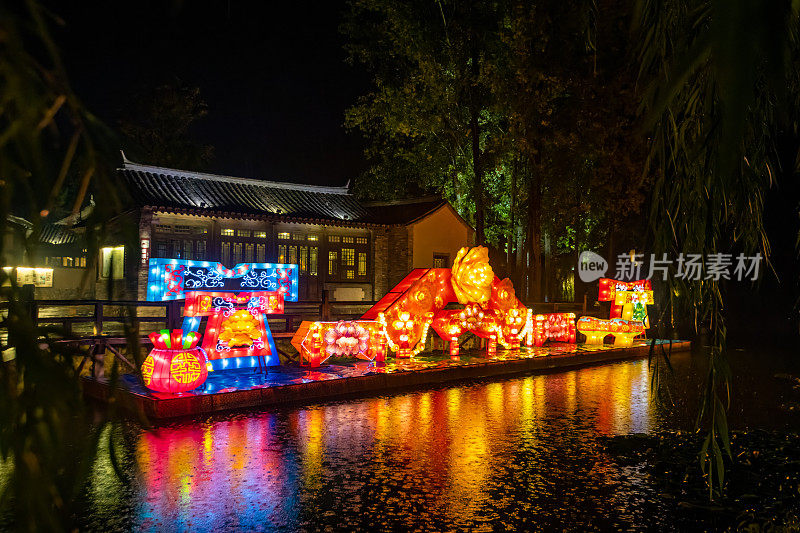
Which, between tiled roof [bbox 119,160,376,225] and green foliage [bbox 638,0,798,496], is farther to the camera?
tiled roof [bbox 119,160,376,225]

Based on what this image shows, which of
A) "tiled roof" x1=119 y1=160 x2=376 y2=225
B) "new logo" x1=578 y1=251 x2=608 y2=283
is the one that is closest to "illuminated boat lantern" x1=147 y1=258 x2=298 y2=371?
"tiled roof" x1=119 y1=160 x2=376 y2=225

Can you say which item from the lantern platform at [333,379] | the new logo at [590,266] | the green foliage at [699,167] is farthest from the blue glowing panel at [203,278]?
the new logo at [590,266]

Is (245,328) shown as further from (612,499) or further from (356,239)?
(356,239)

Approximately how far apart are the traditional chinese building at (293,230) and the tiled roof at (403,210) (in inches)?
2.0

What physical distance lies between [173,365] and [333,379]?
3.09m

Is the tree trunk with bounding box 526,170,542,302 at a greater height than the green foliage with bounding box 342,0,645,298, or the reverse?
the green foliage with bounding box 342,0,645,298

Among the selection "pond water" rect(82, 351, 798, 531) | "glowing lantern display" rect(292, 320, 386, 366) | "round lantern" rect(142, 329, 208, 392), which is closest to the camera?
"pond water" rect(82, 351, 798, 531)

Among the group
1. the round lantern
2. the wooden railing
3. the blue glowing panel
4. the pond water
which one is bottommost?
the pond water

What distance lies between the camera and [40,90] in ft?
5.60

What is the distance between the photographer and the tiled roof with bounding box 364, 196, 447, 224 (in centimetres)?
3055

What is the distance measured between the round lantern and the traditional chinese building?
34.2 feet

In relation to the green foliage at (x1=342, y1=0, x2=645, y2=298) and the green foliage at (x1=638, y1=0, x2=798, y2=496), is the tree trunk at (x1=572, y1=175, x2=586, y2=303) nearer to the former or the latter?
the green foliage at (x1=342, y1=0, x2=645, y2=298)

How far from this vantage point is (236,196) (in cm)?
2656

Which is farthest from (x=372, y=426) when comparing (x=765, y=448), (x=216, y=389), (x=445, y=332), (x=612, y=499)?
(x=445, y=332)
